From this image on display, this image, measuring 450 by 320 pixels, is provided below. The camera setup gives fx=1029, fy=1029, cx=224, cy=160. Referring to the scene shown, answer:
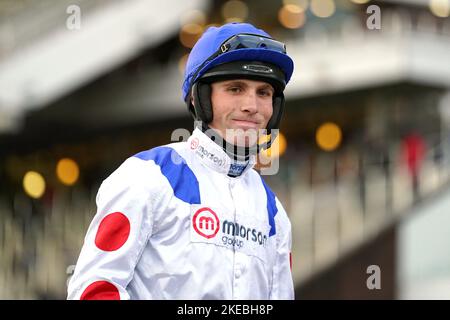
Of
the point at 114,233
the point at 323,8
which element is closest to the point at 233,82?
the point at 114,233

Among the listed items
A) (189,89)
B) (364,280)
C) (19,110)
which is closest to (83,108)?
(19,110)

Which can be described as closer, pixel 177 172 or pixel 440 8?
pixel 177 172

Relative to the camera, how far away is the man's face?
381 cm

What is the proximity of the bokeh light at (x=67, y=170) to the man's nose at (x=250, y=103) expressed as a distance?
1709 centimetres

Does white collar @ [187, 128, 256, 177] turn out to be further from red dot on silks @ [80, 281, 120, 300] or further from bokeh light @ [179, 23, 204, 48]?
bokeh light @ [179, 23, 204, 48]

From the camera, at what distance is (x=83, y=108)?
19.2m

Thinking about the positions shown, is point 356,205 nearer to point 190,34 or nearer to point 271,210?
point 190,34

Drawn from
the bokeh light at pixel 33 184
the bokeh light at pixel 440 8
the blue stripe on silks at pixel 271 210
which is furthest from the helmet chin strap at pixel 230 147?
the bokeh light at pixel 440 8

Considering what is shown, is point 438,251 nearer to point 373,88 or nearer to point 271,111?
point 373,88

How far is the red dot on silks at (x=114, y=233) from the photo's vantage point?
11.6 ft

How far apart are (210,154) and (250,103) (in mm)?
258

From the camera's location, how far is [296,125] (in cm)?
1948

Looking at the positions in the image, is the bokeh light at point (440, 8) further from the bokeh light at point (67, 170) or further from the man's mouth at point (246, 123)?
the man's mouth at point (246, 123)

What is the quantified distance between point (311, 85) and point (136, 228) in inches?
559
